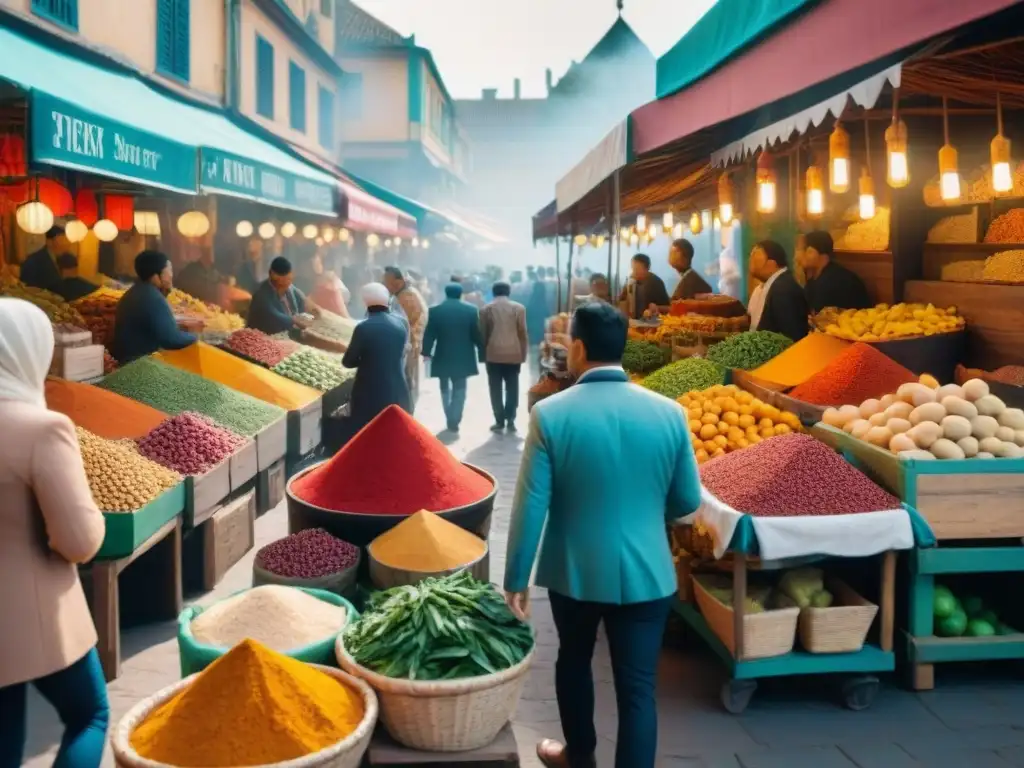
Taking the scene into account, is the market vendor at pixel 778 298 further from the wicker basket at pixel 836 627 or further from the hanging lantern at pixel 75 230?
the hanging lantern at pixel 75 230

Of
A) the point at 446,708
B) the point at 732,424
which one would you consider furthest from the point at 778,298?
the point at 446,708

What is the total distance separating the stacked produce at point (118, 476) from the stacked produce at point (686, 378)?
11.1 feet

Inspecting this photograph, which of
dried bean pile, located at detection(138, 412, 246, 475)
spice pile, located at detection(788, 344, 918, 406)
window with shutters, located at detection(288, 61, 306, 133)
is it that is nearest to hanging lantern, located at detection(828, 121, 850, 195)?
spice pile, located at detection(788, 344, 918, 406)

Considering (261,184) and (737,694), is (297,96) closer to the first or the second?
(261,184)

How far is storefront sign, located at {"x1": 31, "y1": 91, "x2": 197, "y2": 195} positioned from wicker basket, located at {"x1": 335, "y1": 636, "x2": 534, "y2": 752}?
385 centimetres

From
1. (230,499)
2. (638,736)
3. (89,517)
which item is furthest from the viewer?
(230,499)

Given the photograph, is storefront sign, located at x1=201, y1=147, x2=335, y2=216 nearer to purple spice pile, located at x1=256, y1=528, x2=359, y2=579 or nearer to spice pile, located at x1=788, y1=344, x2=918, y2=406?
purple spice pile, located at x1=256, y1=528, x2=359, y2=579

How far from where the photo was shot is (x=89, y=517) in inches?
123

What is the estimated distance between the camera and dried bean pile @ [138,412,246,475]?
6.18m

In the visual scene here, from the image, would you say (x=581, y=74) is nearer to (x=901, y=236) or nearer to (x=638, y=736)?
(x=901, y=236)

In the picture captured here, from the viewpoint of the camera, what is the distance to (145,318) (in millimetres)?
8359

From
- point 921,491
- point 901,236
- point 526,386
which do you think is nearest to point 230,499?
point 921,491

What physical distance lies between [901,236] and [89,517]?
24.7 feet

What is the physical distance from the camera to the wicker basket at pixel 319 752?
114 inches
